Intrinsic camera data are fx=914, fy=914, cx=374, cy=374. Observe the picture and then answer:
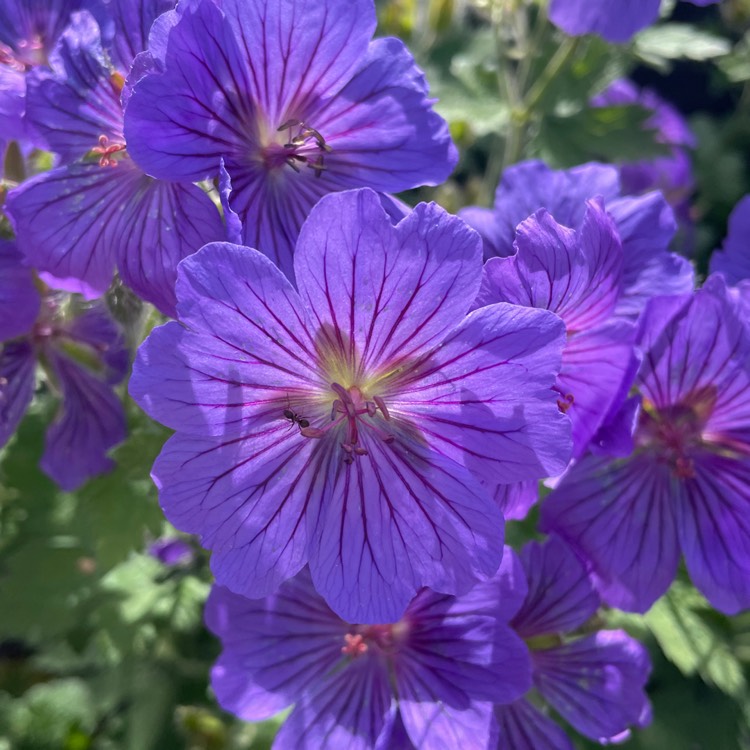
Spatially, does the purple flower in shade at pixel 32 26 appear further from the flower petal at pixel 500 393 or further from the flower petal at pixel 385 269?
the flower petal at pixel 500 393

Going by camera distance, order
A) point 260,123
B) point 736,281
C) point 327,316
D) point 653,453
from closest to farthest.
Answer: point 327,316, point 260,123, point 653,453, point 736,281

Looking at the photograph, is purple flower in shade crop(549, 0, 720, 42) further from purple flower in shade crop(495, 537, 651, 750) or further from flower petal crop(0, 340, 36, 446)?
flower petal crop(0, 340, 36, 446)

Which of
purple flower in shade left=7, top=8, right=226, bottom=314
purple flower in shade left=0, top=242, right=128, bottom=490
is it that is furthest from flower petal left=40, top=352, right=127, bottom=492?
purple flower in shade left=7, top=8, right=226, bottom=314

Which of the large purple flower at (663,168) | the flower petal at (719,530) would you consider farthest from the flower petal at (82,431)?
the large purple flower at (663,168)

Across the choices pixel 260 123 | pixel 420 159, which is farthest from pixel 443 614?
pixel 260 123

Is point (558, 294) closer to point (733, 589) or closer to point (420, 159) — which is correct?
point (420, 159)

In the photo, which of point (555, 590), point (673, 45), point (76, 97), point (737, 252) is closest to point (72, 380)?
point (76, 97)
